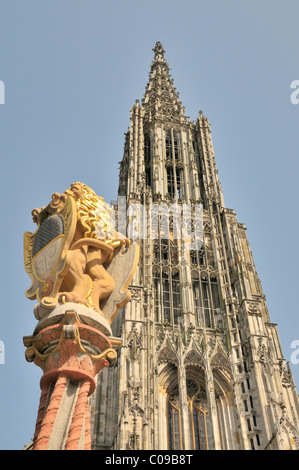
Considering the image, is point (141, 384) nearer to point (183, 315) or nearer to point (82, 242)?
point (183, 315)

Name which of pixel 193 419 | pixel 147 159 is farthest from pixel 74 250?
pixel 147 159

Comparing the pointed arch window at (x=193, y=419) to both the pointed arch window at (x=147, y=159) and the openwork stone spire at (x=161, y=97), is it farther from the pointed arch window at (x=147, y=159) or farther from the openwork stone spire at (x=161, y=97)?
the openwork stone spire at (x=161, y=97)

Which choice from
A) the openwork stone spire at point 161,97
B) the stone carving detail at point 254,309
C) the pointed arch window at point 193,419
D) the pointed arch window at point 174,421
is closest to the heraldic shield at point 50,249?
the pointed arch window at point 193,419

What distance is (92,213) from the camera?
16516 mm

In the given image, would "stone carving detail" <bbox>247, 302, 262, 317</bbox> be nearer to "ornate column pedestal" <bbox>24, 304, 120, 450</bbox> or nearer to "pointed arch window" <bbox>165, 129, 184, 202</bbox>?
"pointed arch window" <bbox>165, 129, 184, 202</bbox>

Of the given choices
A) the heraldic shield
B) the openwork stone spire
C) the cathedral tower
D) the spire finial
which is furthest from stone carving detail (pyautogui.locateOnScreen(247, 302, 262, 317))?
the spire finial

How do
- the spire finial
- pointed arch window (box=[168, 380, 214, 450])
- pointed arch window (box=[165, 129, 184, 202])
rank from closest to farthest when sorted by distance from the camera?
pointed arch window (box=[168, 380, 214, 450]) < pointed arch window (box=[165, 129, 184, 202]) < the spire finial

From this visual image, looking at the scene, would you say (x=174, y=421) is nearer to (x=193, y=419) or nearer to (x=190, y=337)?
(x=193, y=419)

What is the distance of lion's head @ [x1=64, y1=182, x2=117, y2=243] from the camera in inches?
638

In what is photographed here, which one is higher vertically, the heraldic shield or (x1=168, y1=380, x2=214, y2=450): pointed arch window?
(x1=168, y1=380, x2=214, y2=450): pointed arch window

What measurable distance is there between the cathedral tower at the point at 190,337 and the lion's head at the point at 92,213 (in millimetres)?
12277

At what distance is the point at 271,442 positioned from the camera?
25.5 meters

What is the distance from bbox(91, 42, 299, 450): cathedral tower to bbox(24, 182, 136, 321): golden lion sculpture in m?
11.8
